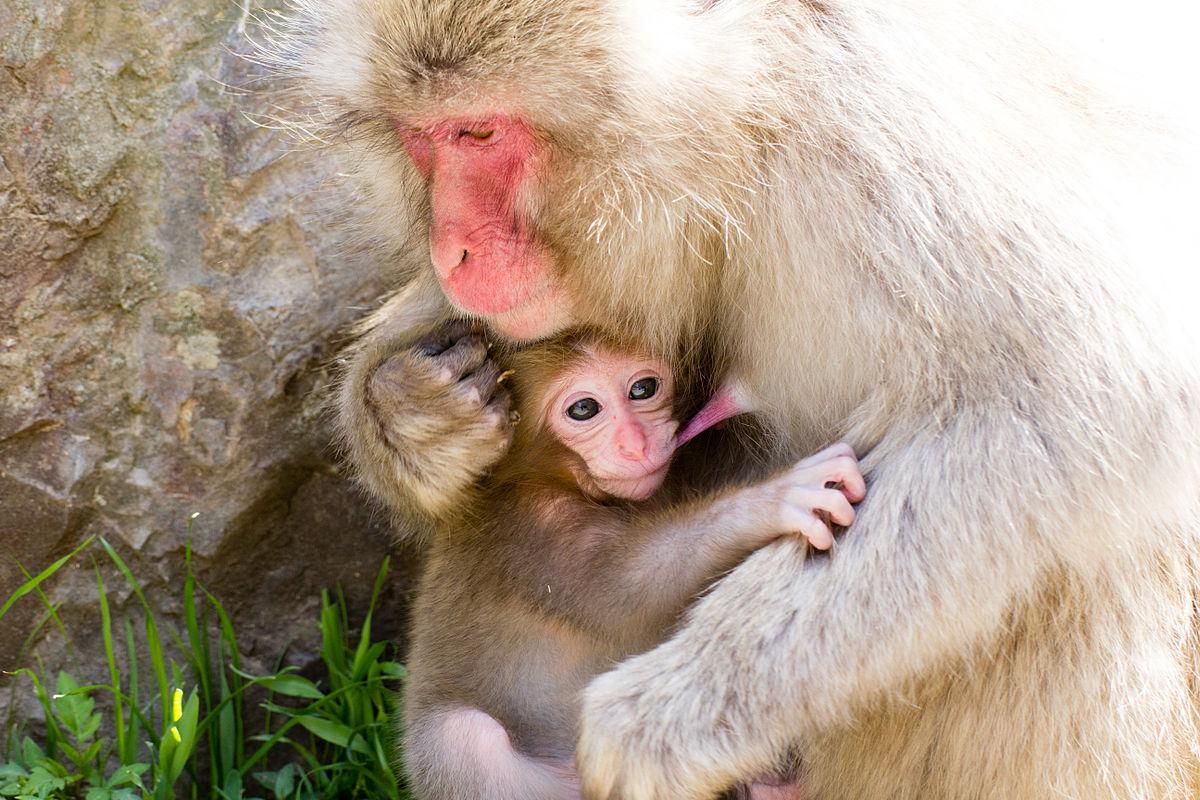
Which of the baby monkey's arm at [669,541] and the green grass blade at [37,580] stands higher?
the baby monkey's arm at [669,541]

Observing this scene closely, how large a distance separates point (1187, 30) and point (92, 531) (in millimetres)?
3486

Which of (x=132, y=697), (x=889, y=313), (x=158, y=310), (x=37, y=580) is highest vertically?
(x=889, y=313)

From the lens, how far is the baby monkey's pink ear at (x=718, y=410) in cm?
385

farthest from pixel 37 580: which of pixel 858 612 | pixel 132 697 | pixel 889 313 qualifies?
pixel 889 313

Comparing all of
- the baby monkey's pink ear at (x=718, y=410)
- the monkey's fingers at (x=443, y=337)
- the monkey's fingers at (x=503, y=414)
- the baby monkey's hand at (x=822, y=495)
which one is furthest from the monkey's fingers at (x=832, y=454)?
the monkey's fingers at (x=443, y=337)

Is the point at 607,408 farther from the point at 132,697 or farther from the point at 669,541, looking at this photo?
the point at 132,697

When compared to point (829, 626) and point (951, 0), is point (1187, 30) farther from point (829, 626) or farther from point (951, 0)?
point (829, 626)

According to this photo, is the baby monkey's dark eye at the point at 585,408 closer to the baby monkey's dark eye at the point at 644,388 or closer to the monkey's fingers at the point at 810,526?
the baby monkey's dark eye at the point at 644,388

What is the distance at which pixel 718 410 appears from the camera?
393cm

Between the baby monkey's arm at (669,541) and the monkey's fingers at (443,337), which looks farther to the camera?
the monkey's fingers at (443,337)

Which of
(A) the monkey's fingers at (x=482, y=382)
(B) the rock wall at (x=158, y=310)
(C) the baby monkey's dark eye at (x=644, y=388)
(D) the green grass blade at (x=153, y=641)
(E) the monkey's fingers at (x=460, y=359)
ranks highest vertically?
(C) the baby monkey's dark eye at (x=644, y=388)

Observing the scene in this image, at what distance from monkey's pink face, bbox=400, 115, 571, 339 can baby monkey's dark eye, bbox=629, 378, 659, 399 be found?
56 centimetres

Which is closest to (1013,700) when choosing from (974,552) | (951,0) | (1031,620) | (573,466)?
(1031,620)

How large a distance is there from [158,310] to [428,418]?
1.10m
